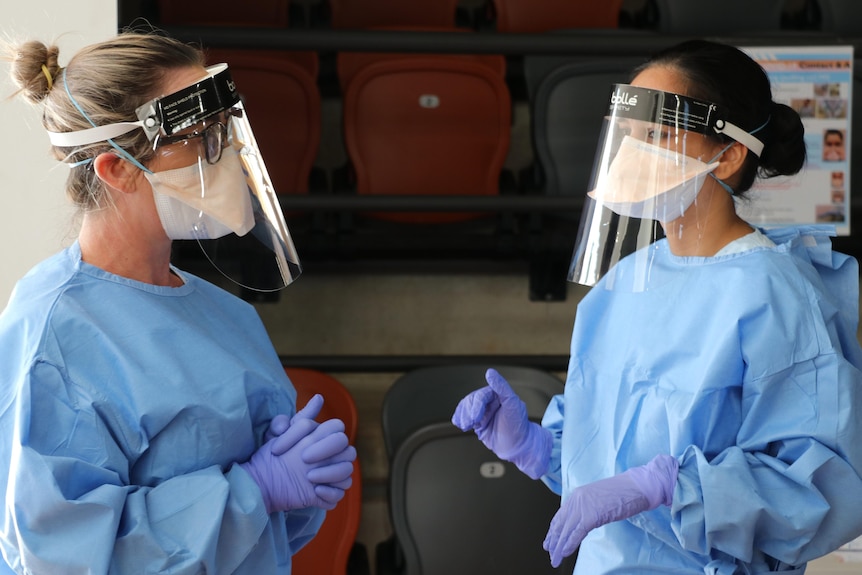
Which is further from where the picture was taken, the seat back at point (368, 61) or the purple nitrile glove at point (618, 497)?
the seat back at point (368, 61)

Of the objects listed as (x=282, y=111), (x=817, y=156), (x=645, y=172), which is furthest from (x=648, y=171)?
(x=282, y=111)

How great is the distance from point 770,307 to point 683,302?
18cm

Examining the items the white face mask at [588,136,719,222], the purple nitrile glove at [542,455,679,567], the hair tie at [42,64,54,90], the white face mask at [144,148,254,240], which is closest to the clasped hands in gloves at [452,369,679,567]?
the purple nitrile glove at [542,455,679,567]

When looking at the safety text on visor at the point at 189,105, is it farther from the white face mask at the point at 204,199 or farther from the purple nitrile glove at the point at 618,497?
the purple nitrile glove at the point at 618,497

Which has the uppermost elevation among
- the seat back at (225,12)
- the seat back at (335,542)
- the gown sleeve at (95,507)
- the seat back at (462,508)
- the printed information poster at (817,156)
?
the seat back at (225,12)

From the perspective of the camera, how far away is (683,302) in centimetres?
154

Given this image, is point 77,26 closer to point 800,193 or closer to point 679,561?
point 679,561

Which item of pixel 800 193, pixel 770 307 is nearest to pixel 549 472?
pixel 770 307

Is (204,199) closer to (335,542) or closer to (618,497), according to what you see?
(618,497)

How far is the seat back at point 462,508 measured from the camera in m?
2.29

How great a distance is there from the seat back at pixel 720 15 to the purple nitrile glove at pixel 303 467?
96.2 inches

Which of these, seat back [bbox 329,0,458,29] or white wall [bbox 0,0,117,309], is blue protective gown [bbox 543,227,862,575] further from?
seat back [bbox 329,0,458,29]

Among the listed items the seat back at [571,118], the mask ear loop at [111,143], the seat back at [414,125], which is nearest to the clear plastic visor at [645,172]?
the mask ear loop at [111,143]

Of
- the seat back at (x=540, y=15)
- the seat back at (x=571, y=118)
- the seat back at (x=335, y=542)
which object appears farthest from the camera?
the seat back at (x=540, y=15)
